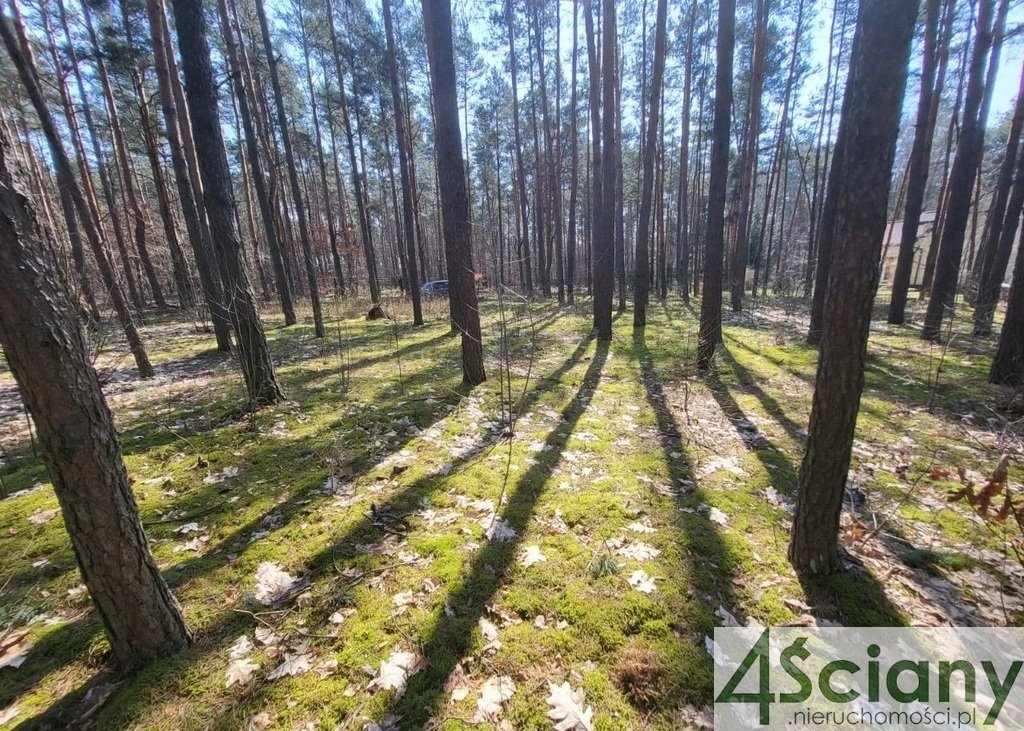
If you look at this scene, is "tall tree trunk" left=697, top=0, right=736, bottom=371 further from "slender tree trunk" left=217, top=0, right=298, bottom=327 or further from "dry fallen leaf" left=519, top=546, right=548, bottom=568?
"slender tree trunk" left=217, top=0, right=298, bottom=327

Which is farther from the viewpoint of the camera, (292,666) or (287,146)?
(287,146)

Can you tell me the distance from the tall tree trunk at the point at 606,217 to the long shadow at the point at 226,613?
6.05 m

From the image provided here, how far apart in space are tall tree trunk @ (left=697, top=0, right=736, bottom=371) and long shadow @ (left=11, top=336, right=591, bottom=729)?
453 cm

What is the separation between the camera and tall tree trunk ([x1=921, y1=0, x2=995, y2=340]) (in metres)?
8.25

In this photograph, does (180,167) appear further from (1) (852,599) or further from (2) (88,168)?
(2) (88,168)

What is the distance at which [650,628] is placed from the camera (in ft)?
7.15

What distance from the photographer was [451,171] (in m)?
5.52

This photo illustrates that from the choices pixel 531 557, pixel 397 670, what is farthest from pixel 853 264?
pixel 397 670

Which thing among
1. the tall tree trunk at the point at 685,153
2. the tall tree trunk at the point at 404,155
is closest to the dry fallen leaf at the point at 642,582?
the tall tree trunk at the point at 404,155

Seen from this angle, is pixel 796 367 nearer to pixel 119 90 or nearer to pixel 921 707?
pixel 921 707

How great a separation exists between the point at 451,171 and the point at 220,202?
9.49 feet

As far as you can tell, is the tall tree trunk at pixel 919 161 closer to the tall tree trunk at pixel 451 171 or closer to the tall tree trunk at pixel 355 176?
the tall tree trunk at pixel 451 171

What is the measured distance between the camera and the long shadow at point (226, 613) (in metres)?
1.76

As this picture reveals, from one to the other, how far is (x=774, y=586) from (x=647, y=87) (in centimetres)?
1929
